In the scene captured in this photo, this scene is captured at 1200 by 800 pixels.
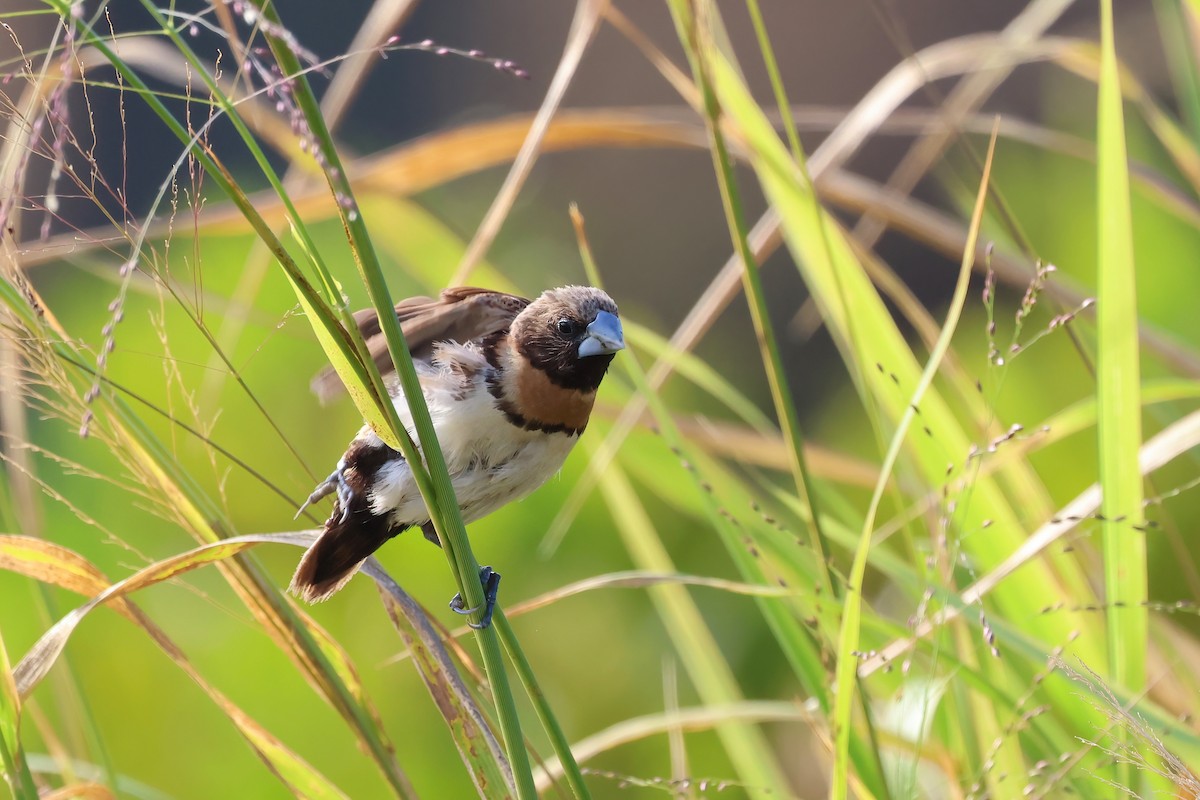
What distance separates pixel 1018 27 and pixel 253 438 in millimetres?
2250

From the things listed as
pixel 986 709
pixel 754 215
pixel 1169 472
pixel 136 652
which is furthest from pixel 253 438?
pixel 754 215

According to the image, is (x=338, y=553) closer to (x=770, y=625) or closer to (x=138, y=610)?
(x=138, y=610)

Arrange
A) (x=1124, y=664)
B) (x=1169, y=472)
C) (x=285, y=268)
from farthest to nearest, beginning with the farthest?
(x=1169, y=472)
(x=1124, y=664)
(x=285, y=268)

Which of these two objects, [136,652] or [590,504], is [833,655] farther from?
[136,652]

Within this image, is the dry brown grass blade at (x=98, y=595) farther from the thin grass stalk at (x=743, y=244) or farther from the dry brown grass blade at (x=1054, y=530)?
the dry brown grass blade at (x=1054, y=530)

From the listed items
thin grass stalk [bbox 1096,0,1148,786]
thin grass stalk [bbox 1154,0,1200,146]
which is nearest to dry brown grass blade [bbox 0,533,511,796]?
thin grass stalk [bbox 1096,0,1148,786]

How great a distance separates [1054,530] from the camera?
1212 millimetres

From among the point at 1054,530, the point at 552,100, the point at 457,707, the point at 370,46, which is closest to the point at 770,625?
the point at 1054,530

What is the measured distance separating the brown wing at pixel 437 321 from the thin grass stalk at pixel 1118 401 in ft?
2.58

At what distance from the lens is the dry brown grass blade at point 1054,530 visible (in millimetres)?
1203

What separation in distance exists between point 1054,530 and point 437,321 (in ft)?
2.66

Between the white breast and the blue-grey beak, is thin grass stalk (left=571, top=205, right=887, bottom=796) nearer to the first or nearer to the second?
the blue-grey beak

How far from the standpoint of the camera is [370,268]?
80cm

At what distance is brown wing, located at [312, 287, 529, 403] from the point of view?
56.4 inches
